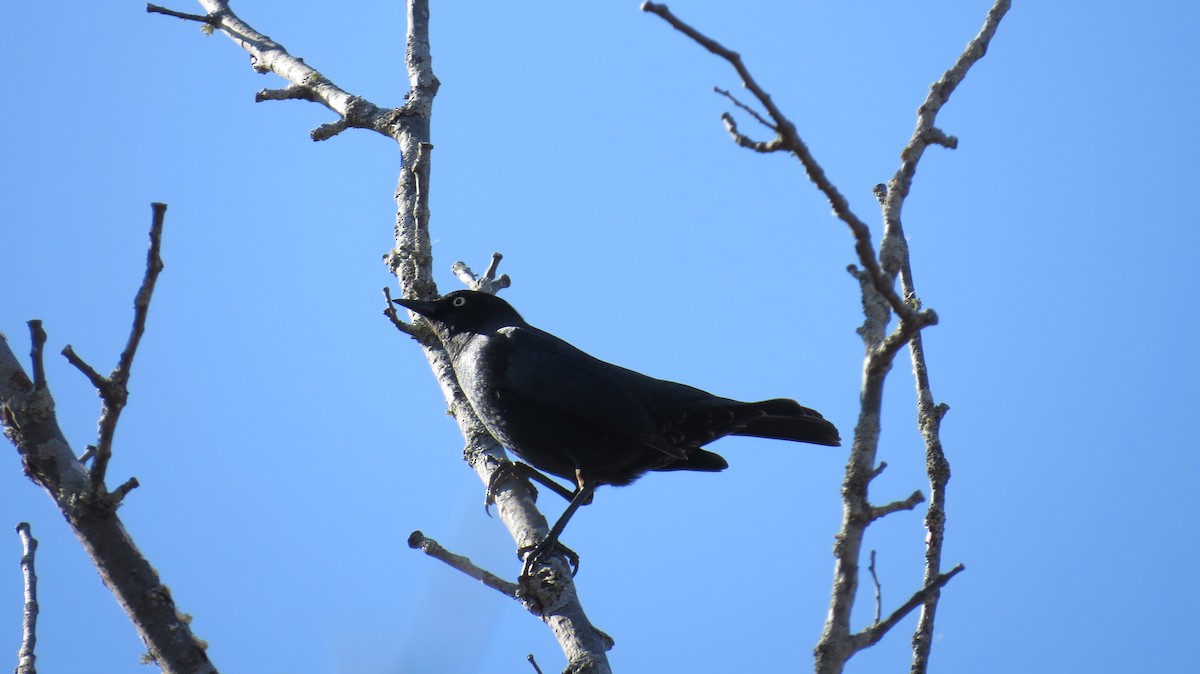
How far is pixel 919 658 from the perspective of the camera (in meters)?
3.19

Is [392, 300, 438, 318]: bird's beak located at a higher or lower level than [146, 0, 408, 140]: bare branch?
lower

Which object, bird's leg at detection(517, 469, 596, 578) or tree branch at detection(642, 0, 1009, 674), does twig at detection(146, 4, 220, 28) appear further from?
tree branch at detection(642, 0, 1009, 674)

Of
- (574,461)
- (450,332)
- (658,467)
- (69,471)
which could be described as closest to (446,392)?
(450,332)

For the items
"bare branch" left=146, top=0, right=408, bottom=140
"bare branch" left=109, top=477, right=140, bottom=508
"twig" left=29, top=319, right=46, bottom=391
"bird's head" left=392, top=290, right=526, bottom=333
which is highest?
"bare branch" left=146, top=0, right=408, bottom=140

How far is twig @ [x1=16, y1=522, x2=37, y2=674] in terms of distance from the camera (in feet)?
11.2

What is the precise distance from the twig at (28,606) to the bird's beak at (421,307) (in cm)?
211

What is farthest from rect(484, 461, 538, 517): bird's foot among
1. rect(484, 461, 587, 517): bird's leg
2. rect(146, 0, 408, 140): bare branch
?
rect(146, 0, 408, 140): bare branch

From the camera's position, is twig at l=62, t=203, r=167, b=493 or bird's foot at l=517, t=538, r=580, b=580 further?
bird's foot at l=517, t=538, r=580, b=580

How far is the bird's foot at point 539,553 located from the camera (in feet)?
13.5

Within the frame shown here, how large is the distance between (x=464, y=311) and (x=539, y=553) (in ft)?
6.13

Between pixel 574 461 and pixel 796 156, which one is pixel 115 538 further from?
pixel 574 461

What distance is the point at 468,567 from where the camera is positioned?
3488 mm

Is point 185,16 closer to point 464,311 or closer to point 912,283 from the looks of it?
point 464,311

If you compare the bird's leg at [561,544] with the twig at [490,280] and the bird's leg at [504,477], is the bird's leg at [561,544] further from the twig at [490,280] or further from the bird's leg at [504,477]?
the twig at [490,280]
